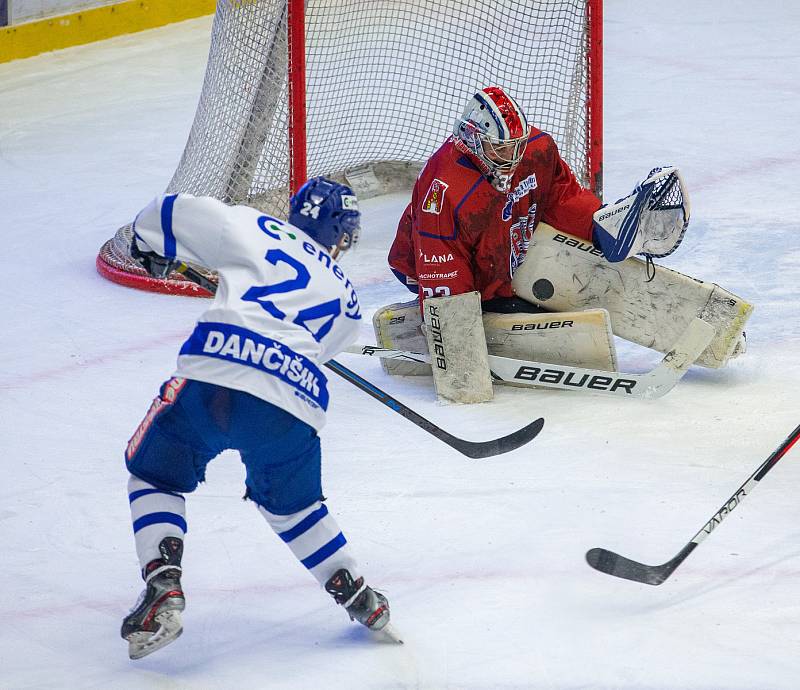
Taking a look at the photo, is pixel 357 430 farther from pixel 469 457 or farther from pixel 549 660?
pixel 549 660

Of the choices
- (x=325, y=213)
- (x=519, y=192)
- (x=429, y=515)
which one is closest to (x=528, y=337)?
(x=519, y=192)

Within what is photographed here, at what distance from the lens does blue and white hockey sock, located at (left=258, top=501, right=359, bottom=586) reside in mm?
2598

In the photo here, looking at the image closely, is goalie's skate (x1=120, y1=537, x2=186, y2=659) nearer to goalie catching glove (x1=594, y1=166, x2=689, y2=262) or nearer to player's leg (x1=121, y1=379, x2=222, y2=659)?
player's leg (x1=121, y1=379, x2=222, y2=659)

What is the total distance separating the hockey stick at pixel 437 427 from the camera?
3.01 m

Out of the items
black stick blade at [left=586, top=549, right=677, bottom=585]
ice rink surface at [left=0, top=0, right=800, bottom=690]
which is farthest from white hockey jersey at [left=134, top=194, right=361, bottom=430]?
black stick blade at [left=586, top=549, right=677, bottom=585]

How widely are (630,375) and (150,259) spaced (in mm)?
1656

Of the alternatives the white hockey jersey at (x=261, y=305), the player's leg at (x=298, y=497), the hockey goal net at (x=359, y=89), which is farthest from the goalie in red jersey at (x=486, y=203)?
the player's leg at (x=298, y=497)

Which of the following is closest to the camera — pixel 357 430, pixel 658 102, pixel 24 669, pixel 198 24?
pixel 24 669

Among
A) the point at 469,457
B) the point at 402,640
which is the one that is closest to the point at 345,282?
the point at 402,640

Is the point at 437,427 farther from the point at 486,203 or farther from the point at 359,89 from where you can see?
the point at 359,89

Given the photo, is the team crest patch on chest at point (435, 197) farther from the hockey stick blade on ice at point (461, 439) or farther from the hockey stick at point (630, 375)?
the hockey stick blade on ice at point (461, 439)

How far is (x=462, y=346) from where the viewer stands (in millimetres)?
3924

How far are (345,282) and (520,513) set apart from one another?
0.93 m

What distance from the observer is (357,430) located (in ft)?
12.4
